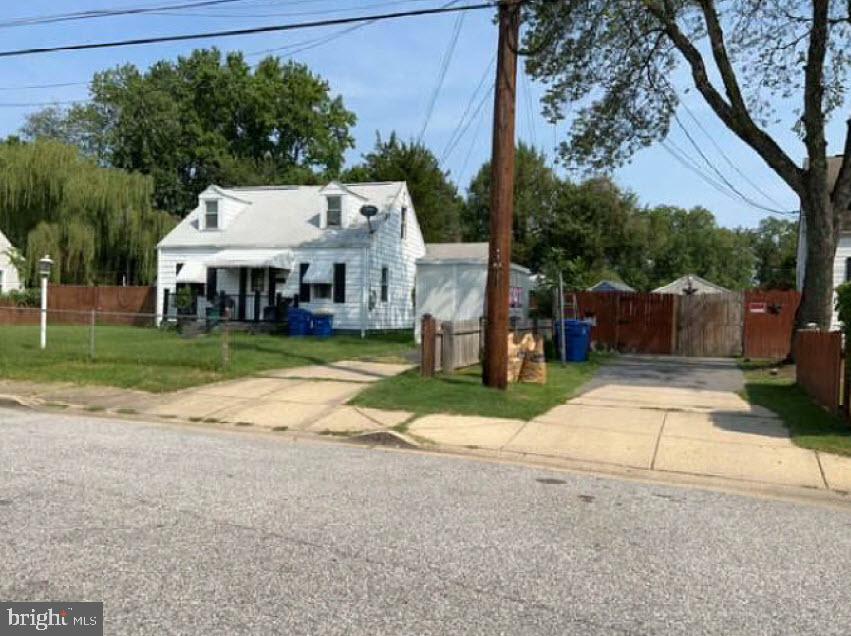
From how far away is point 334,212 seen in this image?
91.8 feet

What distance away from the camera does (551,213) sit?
4966cm

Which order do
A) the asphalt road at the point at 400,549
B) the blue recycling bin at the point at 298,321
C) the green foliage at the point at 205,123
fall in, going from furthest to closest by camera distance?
the green foliage at the point at 205,123 < the blue recycling bin at the point at 298,321 < the asphalt road at the point at 400,549

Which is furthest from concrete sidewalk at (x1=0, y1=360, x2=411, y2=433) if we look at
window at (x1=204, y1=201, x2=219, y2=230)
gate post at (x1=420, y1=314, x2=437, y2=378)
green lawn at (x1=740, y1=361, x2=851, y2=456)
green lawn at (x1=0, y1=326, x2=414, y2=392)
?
window at (x1=204, y1=201, x2=219, y2=230)

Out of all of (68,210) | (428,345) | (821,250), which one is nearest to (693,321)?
(821,250)

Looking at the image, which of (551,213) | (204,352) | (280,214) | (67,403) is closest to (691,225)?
(551,213)

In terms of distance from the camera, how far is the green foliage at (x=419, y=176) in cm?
4128

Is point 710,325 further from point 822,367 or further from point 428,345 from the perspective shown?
point 428,345

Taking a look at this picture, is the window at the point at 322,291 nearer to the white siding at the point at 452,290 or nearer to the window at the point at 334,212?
the window at the point at 334,212

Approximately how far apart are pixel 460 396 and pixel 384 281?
17.4 m

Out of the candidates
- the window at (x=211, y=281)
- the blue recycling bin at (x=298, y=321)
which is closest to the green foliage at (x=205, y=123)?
the window at (x=211, y=281)

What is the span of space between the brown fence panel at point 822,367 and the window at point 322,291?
16745 millimetres

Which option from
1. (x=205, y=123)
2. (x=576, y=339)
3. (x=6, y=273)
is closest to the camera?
(x=576, y=339)

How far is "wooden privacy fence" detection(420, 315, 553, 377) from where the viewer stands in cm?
1341

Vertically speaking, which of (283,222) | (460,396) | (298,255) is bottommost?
(460,396)
